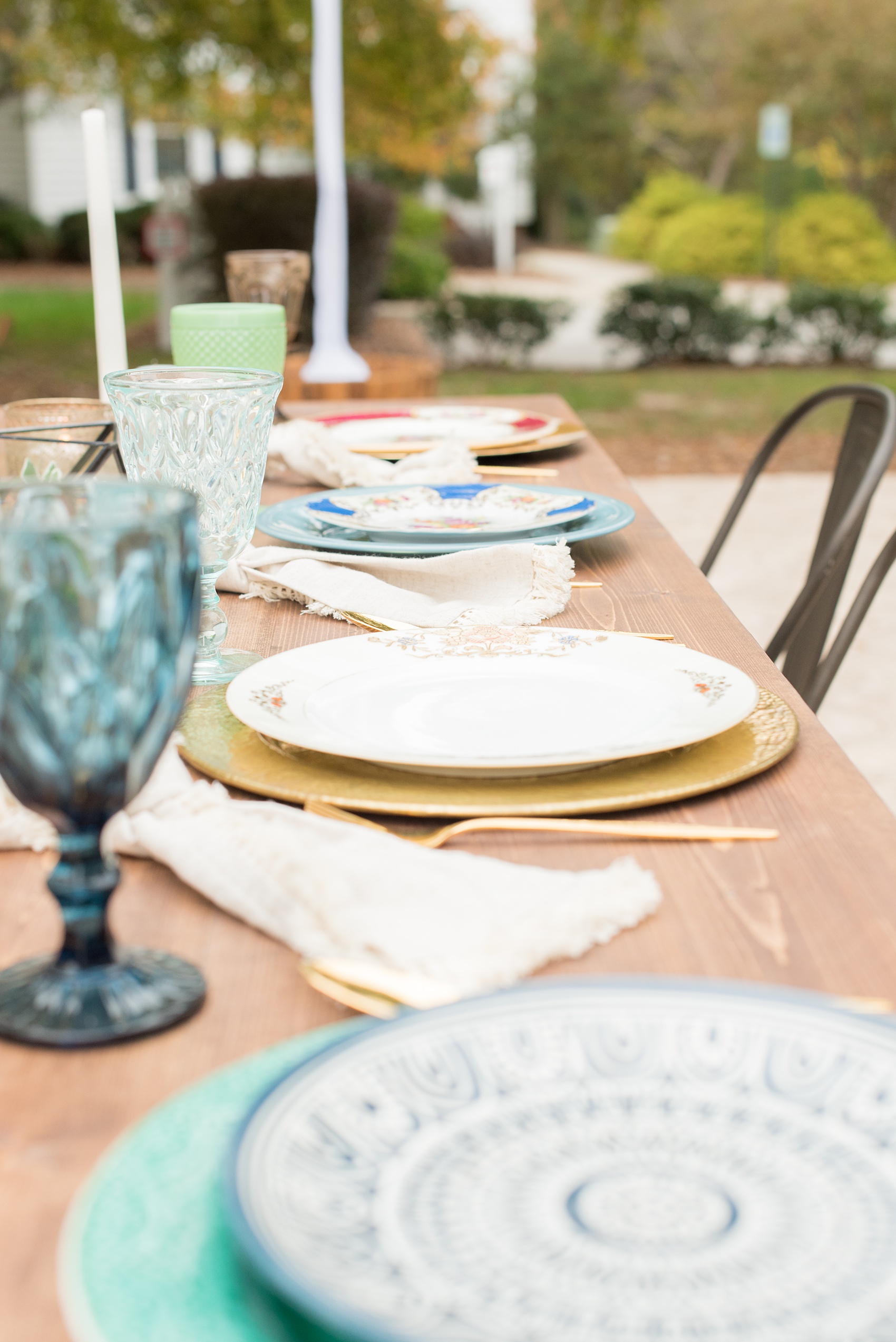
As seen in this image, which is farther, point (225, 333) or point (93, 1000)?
point (225, 333)

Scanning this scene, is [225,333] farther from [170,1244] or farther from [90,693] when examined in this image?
[170,1244]

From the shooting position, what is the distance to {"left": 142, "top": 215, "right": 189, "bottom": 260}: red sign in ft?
32.8

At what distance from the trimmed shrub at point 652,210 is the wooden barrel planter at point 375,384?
23035 millimetres

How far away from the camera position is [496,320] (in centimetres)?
1180

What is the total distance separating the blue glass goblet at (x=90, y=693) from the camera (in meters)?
0.50

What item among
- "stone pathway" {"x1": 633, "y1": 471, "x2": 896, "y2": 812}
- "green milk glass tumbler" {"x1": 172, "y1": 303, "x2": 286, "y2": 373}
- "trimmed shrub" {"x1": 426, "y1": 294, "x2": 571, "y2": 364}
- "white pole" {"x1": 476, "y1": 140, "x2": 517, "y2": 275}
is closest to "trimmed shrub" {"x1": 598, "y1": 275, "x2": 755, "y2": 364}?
"trimmed shrub" {"x1": 426, "y1": 294, "x2": 571, "y2": 364}

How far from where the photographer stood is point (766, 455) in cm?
236

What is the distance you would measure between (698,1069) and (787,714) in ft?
1.43

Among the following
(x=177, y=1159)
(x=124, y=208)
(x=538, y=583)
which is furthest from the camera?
(x=124, y=208)

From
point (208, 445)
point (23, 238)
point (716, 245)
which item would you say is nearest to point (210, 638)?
point (208, 445)

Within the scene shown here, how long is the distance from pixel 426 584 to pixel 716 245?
74.5 feet

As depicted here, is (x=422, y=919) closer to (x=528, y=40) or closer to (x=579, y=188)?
(x=528, y=40)

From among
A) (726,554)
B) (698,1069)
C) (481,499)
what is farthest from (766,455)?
(726,554)

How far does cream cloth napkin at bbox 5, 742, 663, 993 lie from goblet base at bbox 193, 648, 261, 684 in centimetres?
28
